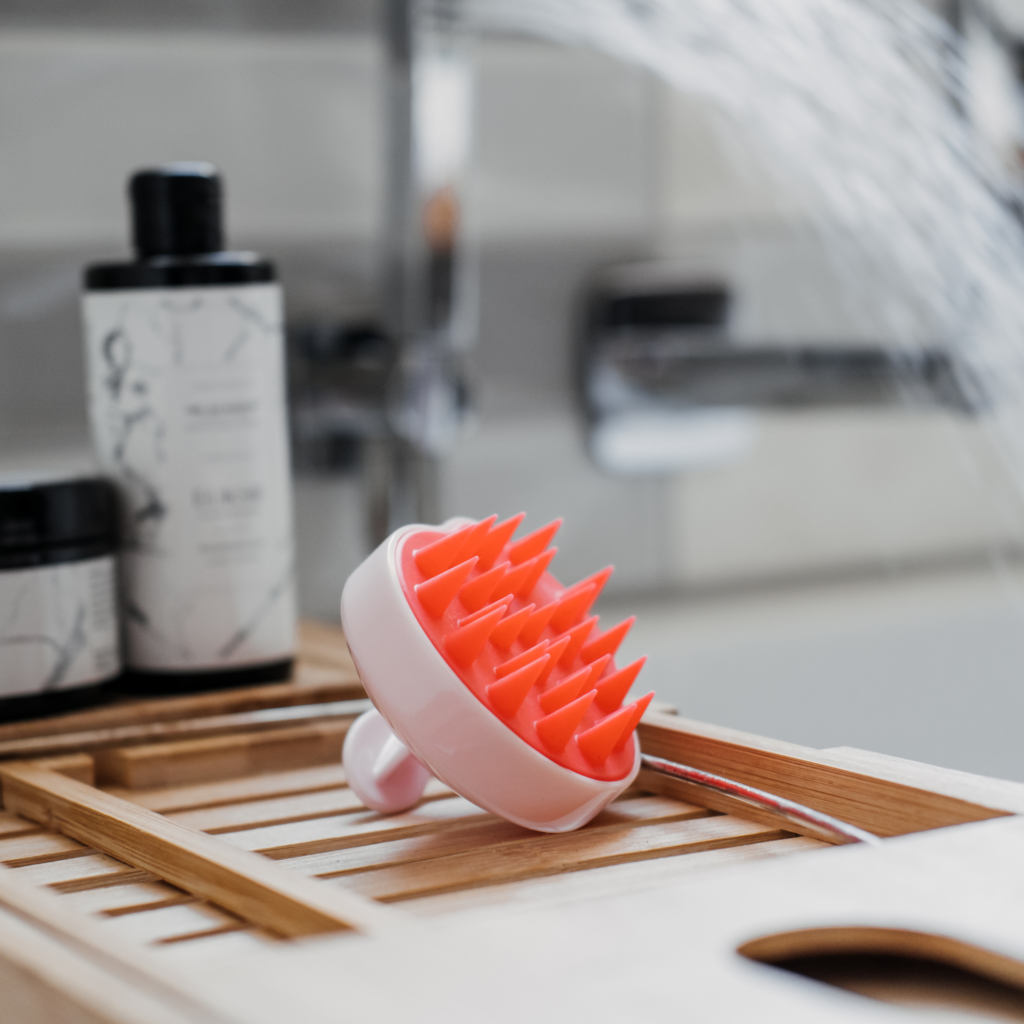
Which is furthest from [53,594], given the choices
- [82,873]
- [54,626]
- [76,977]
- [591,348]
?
[591,348]

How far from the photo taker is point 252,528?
459mm

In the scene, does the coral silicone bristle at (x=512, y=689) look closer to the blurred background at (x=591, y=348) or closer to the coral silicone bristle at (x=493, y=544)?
the coral silicone bristle at (x=493, y=544)

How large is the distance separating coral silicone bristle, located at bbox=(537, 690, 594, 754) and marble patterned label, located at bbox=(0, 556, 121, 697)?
185mm

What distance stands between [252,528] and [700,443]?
21.2 inches

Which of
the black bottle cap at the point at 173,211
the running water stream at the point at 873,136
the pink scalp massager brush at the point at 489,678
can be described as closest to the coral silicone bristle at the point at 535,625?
the pink scalp massager brush at the point at 489,678

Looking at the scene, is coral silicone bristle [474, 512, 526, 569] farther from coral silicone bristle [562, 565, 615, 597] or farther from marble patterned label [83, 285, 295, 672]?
marble patterned label [83, 285, 295, 672]

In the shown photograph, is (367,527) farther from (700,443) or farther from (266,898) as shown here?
(266,898)

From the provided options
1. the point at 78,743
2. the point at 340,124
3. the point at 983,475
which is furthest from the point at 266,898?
the point at 983,475

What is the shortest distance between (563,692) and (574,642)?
0.03 metres

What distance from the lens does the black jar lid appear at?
409mm

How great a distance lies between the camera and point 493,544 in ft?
1.11

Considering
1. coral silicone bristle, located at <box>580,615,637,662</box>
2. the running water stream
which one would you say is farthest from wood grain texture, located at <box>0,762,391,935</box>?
the running water stream

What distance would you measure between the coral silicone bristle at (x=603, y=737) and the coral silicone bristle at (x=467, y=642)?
36 mm

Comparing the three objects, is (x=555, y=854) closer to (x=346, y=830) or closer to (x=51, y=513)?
(x=346, y=830)
